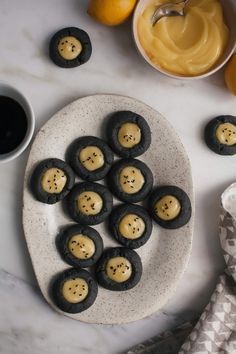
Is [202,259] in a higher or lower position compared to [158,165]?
lower

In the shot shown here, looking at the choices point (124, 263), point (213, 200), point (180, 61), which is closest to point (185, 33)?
point (180, 61)

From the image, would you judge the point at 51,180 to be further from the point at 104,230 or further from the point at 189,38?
the point at 189,38

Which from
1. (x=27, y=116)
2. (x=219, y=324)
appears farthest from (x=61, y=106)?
(x=219, y=324)

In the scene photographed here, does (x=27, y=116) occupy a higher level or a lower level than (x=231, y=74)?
lower

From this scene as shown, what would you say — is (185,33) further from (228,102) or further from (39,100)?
(39,100)

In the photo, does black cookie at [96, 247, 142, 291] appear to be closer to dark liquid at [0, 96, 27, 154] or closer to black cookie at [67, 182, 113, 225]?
black cookie at [67, 182, 113, 225]
